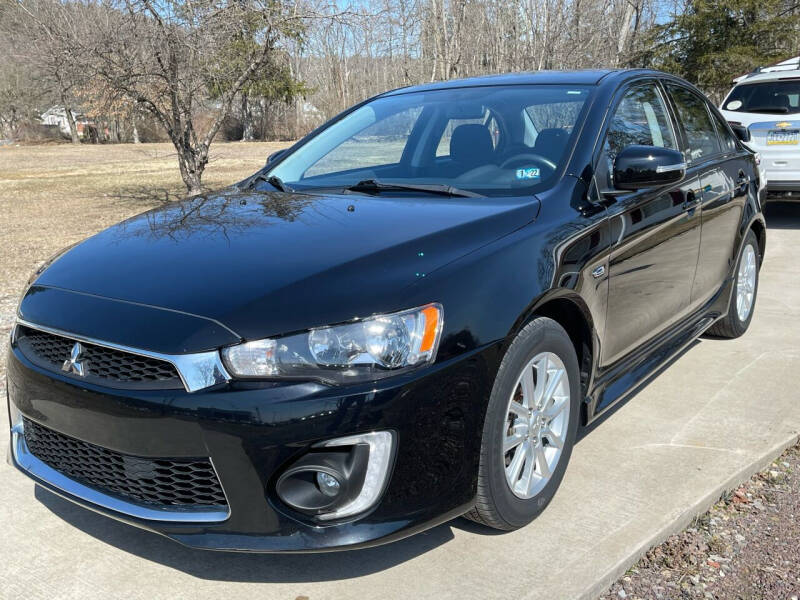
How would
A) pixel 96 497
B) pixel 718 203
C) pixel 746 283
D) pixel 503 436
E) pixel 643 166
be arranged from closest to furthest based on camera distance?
1. pixel 96 497
2. pixel 503 436
3. pixel 643 166
4. pixel 718 203
5. pixel 746 283

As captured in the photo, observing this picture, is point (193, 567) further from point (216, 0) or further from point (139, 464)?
point (216, 0)

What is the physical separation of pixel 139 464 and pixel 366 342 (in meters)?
0.78

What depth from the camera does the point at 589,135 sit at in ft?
10.7

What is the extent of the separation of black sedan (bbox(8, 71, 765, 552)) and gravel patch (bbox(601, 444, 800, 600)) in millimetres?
455

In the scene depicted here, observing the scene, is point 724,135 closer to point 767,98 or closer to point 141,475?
point 141,475

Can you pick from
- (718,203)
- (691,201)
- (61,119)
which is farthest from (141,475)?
(61,119)

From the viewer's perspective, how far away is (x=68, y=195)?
15.4 meters

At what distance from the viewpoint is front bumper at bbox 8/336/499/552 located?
2133 mm

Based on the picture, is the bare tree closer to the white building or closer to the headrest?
the headrest

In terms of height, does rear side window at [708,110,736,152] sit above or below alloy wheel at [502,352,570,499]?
above

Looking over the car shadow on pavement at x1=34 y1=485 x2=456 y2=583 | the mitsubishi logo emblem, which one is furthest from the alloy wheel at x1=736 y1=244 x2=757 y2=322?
the mitsubishi logo emblem

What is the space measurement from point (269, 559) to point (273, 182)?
6.05 feet

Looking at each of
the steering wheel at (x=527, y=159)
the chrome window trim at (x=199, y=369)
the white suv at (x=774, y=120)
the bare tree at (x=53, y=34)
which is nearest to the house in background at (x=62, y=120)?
the bare tree at (x=53, y=34)

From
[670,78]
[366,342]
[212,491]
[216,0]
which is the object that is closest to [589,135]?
[670,78]
